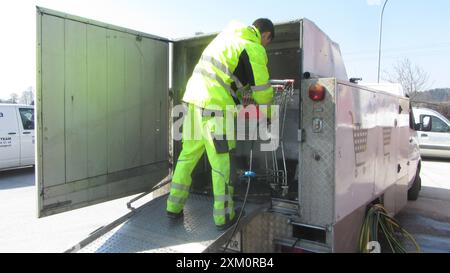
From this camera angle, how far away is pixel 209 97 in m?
3.15

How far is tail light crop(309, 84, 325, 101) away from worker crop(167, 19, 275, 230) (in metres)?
0.33

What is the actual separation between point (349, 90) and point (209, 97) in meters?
1.18

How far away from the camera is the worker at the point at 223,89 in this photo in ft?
10.2

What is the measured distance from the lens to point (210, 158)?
10.5ft

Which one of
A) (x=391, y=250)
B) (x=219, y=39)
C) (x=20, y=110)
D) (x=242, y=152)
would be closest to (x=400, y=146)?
(x=391, y=250)

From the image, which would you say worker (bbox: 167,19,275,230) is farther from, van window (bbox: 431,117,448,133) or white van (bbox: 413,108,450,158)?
van window (bbox: 431,117,448,133)

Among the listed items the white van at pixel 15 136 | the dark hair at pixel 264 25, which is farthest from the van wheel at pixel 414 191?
the white van at pixel 15 136

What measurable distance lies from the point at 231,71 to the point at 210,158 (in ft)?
2.41

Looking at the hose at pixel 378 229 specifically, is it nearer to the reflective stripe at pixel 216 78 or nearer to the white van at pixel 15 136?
the reflective stripe at pixel 216 78

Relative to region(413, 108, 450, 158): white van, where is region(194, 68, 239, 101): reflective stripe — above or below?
above

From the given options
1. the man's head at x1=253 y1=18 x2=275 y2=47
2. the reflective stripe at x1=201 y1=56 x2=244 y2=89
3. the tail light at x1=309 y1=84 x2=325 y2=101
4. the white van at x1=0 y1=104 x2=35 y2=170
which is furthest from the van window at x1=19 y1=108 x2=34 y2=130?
the tail light at x1=309 y1=84 x2=325 y2=101

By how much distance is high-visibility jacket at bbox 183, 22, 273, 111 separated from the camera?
313 cm

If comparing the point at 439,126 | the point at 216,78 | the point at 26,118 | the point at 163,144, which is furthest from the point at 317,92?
the point at 439,126
